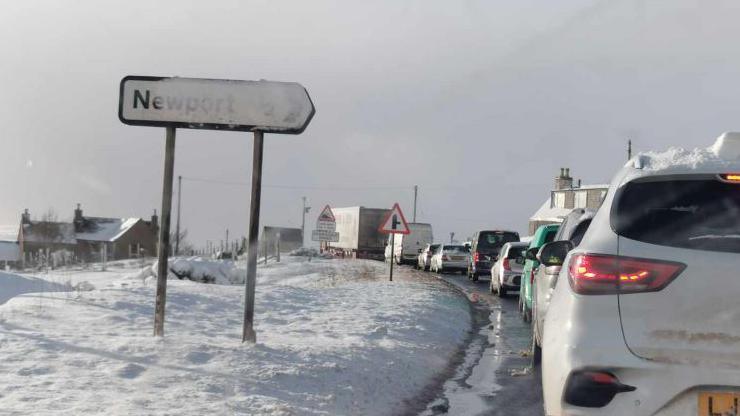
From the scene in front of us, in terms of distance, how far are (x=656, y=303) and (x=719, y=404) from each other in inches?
20.2

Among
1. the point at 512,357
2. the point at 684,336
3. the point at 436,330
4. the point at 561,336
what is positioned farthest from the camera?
the point at 436,330

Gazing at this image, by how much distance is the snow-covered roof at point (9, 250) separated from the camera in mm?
104400

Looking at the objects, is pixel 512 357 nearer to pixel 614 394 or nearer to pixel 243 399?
pixel 243 399

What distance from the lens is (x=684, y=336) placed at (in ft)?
12.1

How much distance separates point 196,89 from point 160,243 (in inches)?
73.1

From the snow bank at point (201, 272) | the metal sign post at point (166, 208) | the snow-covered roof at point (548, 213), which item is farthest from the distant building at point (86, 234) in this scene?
the metal sign post at point (166, 208)

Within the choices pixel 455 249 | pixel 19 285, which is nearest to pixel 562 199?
pixel 455 249

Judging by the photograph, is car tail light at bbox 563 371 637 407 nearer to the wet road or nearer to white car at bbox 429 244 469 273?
the wet road

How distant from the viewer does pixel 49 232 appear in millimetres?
103125

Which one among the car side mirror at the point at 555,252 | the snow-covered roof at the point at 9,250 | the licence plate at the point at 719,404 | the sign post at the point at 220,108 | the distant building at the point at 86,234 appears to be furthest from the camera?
the snow-covered roof at the point at 9,250

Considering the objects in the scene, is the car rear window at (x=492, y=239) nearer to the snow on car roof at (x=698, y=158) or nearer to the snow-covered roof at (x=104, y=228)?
the snow on car roof at (x=698, y=158)

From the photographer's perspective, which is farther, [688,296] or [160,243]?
[160,243]

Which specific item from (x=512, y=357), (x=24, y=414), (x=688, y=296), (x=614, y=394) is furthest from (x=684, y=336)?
(x=512, y=357)

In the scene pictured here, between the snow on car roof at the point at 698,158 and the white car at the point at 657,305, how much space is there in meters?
0.02
